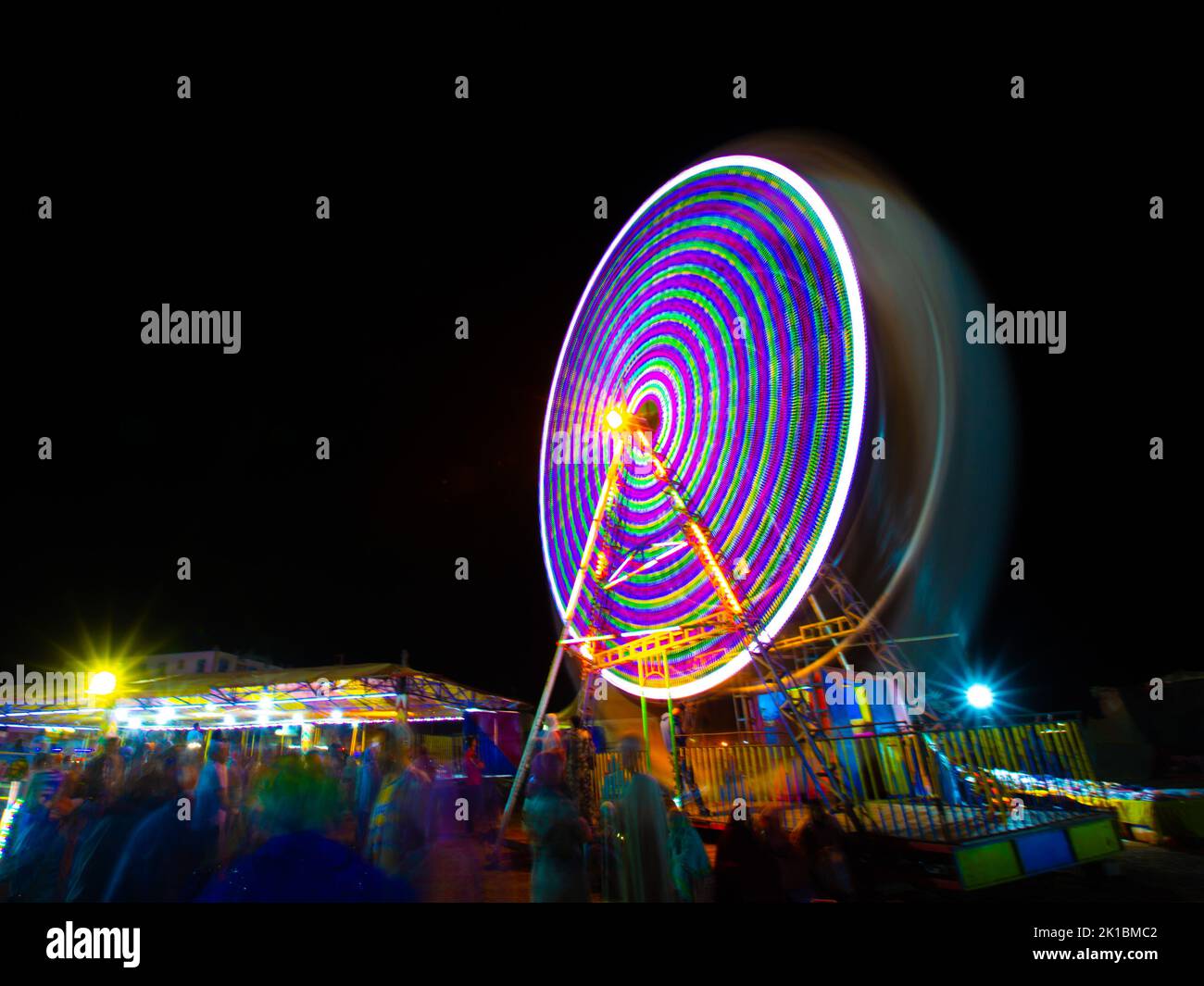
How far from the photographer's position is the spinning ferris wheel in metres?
7.63

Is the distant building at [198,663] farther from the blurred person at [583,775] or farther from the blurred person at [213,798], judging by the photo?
the blurred person at [583,775]

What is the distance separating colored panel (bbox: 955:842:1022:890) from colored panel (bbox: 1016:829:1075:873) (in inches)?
4.8

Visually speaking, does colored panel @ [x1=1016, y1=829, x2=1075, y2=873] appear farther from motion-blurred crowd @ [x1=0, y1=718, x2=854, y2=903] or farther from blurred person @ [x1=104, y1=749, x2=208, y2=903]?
blurred person @ [x1=104, y1=749, x2=208, y2=903]

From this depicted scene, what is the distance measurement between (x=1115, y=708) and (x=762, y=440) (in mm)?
14517

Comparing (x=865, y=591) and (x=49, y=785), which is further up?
(x=865, y=591)

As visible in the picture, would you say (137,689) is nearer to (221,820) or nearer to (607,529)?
(221,820)

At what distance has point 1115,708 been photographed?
1581 cm

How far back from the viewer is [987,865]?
17.2 feet

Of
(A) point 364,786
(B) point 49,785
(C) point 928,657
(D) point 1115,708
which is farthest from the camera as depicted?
(C) point 928,657

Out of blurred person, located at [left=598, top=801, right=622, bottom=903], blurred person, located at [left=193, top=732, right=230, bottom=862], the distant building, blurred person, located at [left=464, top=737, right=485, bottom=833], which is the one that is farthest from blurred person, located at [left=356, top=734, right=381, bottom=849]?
the distant building

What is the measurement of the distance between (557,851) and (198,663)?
82.2 m

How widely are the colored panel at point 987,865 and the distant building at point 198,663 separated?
7567 cm

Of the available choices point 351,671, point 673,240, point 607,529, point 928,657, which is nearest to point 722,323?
point 673,240
